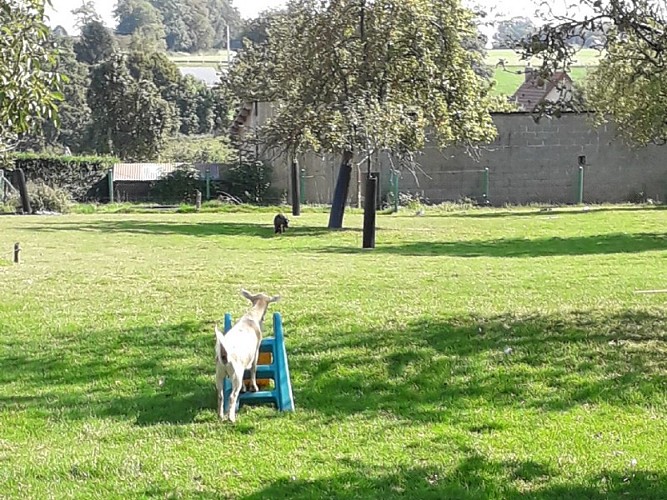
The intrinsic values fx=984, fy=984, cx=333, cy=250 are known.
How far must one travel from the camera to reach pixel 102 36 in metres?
80.6

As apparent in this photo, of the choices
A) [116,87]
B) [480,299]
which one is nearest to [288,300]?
[480,299]

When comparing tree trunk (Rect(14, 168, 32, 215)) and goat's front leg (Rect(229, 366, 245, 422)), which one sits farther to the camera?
tree trunk (Rect(14, 168, 32, 215))

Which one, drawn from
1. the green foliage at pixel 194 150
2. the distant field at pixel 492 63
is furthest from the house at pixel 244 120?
the distant field at pixel 492 63

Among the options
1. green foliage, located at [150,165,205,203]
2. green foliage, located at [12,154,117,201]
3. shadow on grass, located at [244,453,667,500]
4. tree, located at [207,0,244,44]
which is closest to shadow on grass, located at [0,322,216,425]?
shadow on grass, located at [244,453,667,500]

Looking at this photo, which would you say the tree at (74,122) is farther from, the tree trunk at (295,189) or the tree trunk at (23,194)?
the tree trunk at (295,189)

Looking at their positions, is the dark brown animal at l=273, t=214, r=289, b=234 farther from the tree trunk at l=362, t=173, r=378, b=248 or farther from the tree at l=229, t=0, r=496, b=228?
the tree trunk at l=362, t=173, r=378, b=248

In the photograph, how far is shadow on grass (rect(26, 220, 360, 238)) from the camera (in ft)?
76.5

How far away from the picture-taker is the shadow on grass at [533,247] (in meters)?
18.2

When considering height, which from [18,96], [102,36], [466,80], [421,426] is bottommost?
[421,426]

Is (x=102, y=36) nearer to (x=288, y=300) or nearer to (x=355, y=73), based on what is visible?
(x=355, y=73)

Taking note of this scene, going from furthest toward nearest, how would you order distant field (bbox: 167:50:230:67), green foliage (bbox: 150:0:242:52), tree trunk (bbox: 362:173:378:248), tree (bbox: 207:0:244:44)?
tree (bbox: 207:0:244:44), green foliage (bbox: 150:0:242:52), distant field (bbox: 167:50:230:67), tree trunk (bbox: 362:173:378:248)

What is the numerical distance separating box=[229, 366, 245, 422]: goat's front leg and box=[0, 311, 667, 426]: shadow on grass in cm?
31

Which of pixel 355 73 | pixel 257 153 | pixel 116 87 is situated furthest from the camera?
pixel 116 87

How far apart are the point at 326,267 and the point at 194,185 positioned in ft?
80.4
